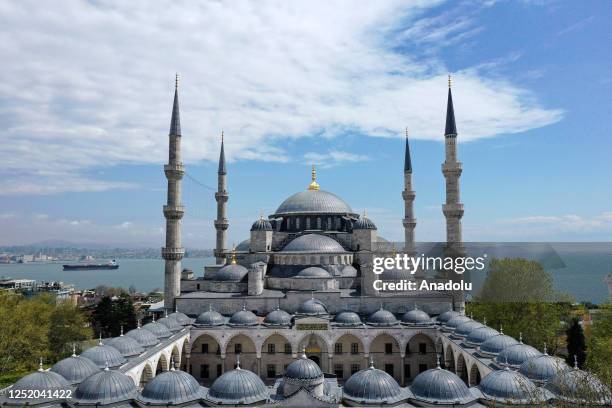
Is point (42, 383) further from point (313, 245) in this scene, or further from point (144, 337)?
point (313, 245)

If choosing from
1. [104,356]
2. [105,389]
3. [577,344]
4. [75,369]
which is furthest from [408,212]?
[105,389]

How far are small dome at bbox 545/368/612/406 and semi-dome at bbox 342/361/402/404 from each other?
15.7 feet

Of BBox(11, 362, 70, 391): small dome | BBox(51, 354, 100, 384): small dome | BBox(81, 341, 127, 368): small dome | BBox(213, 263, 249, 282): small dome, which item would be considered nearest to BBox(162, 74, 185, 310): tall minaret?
BBox(213, 263, 249, 282): small dome

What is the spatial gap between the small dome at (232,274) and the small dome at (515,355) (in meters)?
17.7

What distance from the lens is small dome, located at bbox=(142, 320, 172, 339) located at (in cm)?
2262

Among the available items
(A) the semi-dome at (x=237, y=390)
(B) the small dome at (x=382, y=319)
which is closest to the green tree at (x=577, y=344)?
(B) the small dome at (x=382, y=319)

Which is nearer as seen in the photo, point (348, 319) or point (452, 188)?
point (348, 319)

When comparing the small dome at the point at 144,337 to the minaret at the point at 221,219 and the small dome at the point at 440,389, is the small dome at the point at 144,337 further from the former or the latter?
the minaret at the point at 221,219

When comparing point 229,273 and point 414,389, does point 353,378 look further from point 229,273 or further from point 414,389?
point 229,273

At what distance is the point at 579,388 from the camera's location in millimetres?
11609

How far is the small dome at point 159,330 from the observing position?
22623 millimetres

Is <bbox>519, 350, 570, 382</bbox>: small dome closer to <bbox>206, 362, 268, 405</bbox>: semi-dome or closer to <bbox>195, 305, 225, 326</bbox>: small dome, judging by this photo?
<bbox>206, 362, 268, 405</bbox>: semi-dome

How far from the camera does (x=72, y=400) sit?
14.3m

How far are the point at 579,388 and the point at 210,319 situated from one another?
1883cm
